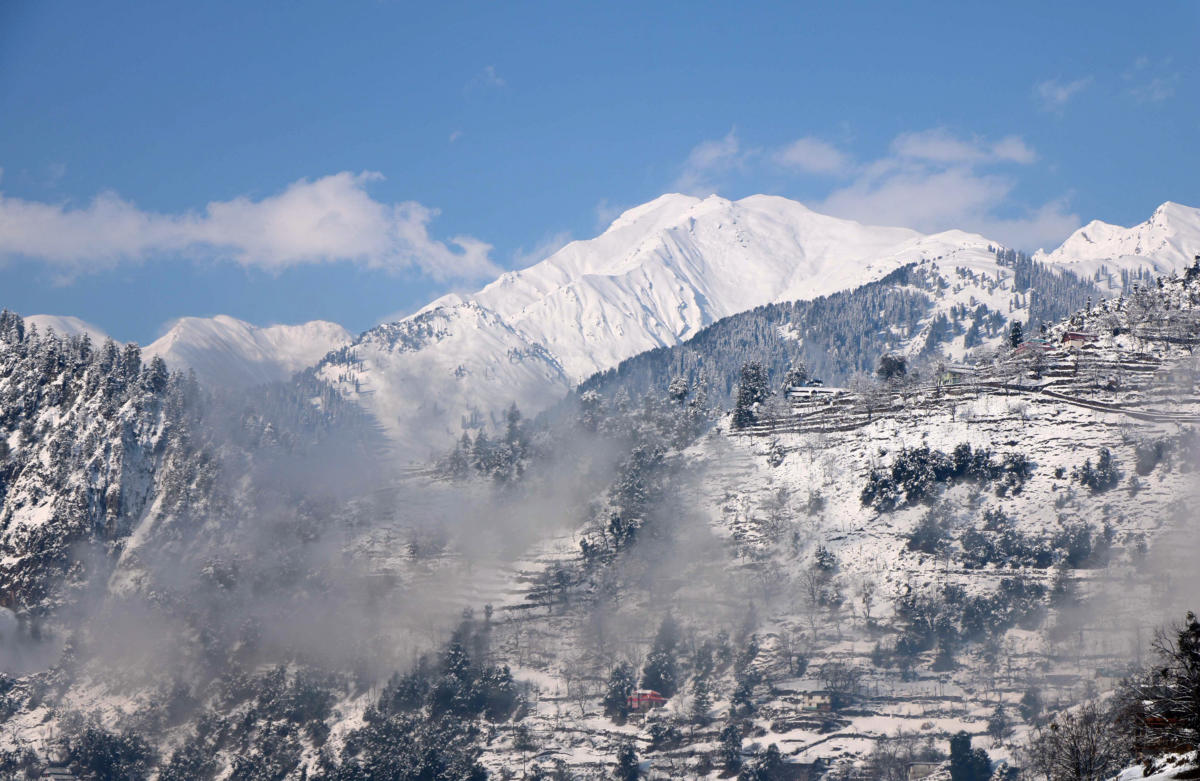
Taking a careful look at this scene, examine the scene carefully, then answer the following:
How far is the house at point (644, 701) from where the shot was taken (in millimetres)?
191875

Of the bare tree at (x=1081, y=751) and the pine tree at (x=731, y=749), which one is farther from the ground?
the bare tree at (x=1081, y=751)

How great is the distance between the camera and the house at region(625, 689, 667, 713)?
19188 centimetres

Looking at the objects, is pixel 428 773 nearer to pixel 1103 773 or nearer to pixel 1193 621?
pixel 1103 773

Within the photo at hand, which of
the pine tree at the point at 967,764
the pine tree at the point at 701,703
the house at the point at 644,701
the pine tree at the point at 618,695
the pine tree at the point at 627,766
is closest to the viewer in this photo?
the pine tree at the point at 967,764

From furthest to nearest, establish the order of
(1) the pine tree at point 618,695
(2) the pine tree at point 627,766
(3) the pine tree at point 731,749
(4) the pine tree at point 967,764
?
(1) the pine tree at point 618,695 → (2) the pine tree at point 627,766 → (3) the pine tree at point 731,749 → (4) the pine tree at point 967,764

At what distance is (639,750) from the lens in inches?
7200

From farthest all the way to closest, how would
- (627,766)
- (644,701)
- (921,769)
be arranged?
(644,701) → (627,766) → (921,769)

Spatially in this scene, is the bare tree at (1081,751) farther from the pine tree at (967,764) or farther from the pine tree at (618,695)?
the pine tree at (618,695)

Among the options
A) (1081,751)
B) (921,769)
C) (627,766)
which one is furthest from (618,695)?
(1081,751)

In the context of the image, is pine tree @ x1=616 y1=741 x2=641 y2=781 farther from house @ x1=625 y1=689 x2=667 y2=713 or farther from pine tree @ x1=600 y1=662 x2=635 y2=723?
house @ x1=625 y1=689 x2=667 y2=713

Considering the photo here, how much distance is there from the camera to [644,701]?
192750 mm

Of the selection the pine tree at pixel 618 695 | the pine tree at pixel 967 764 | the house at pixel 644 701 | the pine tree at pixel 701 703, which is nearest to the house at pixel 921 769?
the pine tree at pixel 967 764

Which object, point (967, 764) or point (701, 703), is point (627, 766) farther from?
point (967, 764)

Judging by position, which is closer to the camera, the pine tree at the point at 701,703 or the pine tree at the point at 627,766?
the pine tree at the point at 627,766
